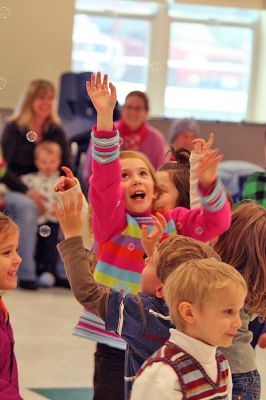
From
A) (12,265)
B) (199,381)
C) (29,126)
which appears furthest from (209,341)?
(29,126)

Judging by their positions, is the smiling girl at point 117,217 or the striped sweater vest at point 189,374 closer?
the striped sweater vest at point 189,374

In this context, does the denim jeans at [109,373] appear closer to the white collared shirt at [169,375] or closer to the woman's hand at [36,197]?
the white collared shirt at [169,375]

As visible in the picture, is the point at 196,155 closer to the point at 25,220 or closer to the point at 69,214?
the point at 69,214

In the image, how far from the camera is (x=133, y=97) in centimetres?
464

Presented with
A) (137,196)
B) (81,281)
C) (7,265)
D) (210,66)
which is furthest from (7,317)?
(210,66)

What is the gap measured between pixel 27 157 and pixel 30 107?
265 mm

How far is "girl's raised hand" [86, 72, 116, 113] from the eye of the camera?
2.30 m

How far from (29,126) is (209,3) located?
2226mm

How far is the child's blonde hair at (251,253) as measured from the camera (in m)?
2.08

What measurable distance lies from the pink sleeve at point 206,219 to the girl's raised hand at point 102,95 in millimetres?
307

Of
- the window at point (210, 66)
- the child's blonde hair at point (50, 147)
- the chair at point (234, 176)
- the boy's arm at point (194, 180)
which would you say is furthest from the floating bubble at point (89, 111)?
the boy's arm at point (194, 180)

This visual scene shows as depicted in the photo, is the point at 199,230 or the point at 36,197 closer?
the point at 199,230

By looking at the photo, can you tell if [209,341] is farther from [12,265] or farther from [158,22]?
[158,22]

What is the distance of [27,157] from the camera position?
507 cm
